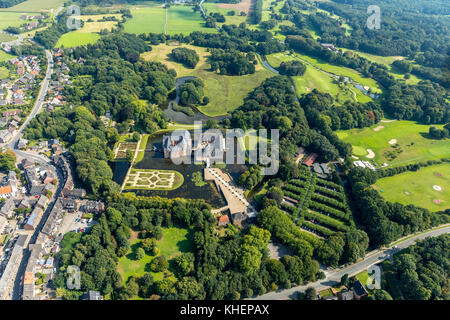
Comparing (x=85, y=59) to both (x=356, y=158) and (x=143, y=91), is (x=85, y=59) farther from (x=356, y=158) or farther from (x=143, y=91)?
(x=356, y=158)

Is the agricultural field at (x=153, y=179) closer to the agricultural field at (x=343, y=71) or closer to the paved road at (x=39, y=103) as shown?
the paved road at (x=39, y=103)

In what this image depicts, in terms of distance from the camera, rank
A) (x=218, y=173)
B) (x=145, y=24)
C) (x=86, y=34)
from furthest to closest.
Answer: (x=145, y=24), (x=86, y=34), (x=218, y=173)

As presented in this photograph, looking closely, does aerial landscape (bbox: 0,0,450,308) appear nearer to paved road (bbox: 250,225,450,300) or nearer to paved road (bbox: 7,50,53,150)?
paved road (bbox: 250,225,450,300)

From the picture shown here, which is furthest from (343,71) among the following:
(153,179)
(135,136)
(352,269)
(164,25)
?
(164,25)

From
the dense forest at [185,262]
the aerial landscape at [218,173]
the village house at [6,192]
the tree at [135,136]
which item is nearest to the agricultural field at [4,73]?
the aerial landscape at [218,173]

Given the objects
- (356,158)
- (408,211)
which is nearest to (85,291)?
(408,211)
